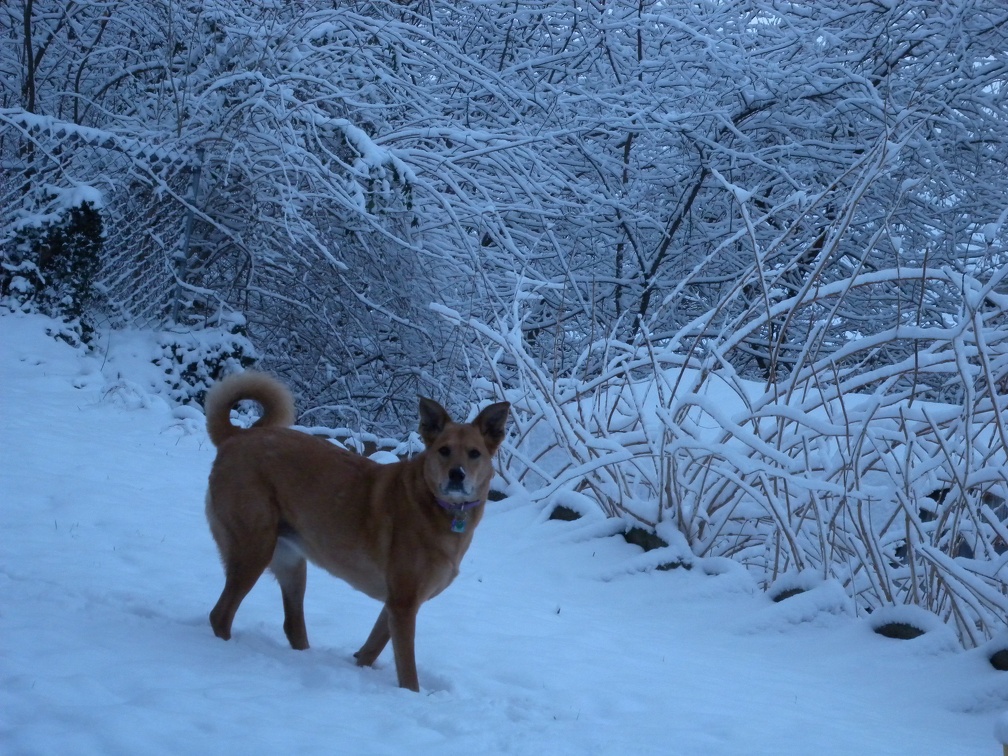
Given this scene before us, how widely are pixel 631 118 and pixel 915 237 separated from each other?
4082 mm

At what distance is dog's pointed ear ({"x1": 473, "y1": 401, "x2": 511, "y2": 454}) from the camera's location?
438cm

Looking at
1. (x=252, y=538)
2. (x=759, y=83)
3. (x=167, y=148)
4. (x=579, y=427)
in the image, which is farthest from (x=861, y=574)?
(x=167, y=148)

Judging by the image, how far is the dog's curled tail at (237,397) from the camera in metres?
4.57

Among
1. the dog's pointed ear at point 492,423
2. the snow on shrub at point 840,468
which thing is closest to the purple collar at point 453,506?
the dog's pointed ear at point 492,423

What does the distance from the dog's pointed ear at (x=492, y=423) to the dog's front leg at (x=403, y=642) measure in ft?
2.63

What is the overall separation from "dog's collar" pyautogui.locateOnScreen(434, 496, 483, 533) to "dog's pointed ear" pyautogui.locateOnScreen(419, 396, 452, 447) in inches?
12.1

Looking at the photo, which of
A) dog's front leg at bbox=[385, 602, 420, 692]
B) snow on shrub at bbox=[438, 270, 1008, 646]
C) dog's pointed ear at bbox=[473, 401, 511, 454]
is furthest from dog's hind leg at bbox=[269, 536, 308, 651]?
snow on shrub at bbox=[438, 270, 1008, 646]

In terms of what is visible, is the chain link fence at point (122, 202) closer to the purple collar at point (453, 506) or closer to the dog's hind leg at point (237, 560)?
the dog's hind leg at point (237, 560)

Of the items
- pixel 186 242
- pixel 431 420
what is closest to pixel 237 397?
pixel 431 420

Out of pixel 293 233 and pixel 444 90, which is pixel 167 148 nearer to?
pixel 293 233

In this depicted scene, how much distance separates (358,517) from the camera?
4.20 m

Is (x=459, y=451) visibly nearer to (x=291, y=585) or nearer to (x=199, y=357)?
(x=291, y=585)

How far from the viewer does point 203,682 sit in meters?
3.37

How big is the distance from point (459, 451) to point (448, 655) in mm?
995
